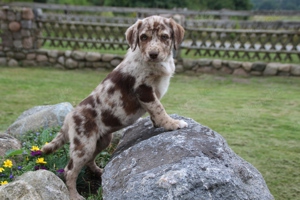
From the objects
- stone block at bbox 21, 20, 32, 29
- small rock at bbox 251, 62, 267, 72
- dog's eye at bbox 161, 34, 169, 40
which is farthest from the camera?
stone block at bbox 21, 20, 32, 29

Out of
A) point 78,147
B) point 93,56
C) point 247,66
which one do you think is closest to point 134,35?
point 78,147

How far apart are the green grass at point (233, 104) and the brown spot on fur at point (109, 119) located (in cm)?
207

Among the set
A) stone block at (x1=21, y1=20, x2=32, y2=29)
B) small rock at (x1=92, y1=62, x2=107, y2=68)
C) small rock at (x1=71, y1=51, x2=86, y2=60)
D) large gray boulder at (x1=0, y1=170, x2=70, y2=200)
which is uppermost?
large gray boulder at (x1=0, y1=170, x2=70, y2=200)

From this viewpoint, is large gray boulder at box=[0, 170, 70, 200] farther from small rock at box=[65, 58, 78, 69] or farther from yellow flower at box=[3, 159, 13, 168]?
small rock at box=[65, 58, 78, 69]

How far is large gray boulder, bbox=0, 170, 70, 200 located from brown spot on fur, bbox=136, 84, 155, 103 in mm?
1122

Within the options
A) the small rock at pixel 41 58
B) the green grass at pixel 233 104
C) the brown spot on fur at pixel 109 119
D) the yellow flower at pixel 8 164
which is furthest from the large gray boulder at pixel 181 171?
the small rock at pixel 41 58

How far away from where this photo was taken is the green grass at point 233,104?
559 centimetres

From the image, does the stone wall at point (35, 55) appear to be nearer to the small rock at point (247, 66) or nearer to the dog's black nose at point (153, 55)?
the small rock at point (247, 66)

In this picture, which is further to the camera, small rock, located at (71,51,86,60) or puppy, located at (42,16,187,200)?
small rock, located at (71,51,86,60)

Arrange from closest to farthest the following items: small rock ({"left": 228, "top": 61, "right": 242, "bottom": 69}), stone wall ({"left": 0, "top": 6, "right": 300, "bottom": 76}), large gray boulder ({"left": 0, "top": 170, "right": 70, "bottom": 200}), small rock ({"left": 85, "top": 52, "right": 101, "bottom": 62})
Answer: large gray boulder ({"left": 0, "top": 170, "right": 70, "bottom": 200})
small rock ({"left": 228, "top": 61, "right": 242, "bottom": 69})
stone wall ({"left": 0, "top": 6, "right": 300, "bottom": 76})
small rock ({"left": 85, "top": 52, "right": 101, "bottom": 62})

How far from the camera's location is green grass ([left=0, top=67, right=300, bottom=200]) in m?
A: 5.59

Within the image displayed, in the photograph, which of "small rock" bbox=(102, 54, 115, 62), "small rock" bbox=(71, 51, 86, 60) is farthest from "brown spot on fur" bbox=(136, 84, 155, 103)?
"small rock" bbox=(71, 51, 86, 60)

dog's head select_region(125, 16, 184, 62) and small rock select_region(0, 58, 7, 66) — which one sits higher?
dog's head select_region(125, 16, 184, 62)

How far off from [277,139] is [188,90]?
409 centimetres
